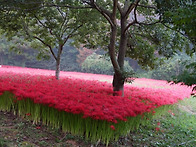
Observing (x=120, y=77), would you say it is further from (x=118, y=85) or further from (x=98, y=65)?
(x=98, y=65)

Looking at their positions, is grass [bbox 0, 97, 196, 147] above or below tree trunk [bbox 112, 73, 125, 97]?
below

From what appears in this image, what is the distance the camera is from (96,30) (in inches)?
421

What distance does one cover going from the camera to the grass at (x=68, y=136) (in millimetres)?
4184

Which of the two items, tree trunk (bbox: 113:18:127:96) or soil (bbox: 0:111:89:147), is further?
tree trunk (bbox: 113:18:127:96)

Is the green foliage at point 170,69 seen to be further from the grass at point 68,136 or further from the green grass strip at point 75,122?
the green grass strip at point 75,122

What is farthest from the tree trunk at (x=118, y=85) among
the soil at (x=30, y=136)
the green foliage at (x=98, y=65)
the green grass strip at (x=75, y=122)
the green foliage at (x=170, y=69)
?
the green foliage at (x=98, y=65)

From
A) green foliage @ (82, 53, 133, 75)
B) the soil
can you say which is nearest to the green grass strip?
the soil

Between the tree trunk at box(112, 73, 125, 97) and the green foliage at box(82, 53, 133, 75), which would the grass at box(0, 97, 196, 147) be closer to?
the tree trunk at box(112, 73, 125, 97)

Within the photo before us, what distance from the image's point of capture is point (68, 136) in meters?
4.53

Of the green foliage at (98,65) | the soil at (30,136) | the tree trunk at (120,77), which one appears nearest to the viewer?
the soil at (30,136)

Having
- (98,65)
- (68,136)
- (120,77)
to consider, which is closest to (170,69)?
(98,65)

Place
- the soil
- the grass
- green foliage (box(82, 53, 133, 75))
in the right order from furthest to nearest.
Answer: green foliage (box(82, 53, 133, 75)), the grass, the soil

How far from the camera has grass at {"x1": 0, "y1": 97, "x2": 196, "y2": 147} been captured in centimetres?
418

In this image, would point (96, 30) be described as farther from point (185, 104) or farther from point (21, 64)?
point (21, 64)
